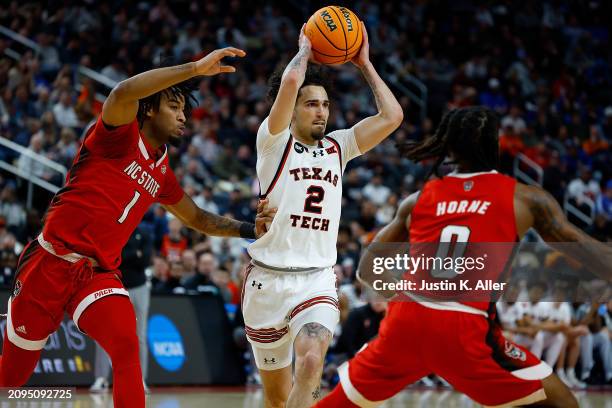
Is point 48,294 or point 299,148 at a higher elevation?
point 299,148

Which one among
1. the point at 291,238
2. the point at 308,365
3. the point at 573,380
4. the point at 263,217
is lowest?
the point at 573,380

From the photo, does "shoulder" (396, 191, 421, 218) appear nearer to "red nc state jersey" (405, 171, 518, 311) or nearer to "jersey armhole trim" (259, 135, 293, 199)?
"red nc state jersey" (405, 171, 518, 311)

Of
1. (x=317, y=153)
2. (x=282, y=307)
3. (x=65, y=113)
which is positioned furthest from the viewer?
(x=65, y=113)

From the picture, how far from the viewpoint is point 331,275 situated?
6336mm

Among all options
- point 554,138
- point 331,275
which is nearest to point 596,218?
point 554,138

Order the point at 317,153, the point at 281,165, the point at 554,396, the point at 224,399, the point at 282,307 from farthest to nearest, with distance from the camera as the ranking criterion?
the point at 224,399, the point at 317,153, the point at 281,165, the point at 282,307, the point at 554,396

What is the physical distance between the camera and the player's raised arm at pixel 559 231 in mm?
4852

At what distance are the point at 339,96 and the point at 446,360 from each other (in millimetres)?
10195

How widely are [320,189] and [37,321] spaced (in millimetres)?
1953

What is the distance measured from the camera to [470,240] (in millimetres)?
4957

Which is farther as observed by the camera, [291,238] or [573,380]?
Answer: [573,380]

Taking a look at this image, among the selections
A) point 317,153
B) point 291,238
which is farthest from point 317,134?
point 291,238

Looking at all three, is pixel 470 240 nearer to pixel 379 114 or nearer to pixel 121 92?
pixel 379 114

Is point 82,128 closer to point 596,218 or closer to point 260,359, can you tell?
point 596,218
